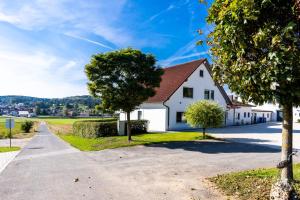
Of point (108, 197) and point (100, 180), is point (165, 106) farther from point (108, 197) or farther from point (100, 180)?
point (108, 197)

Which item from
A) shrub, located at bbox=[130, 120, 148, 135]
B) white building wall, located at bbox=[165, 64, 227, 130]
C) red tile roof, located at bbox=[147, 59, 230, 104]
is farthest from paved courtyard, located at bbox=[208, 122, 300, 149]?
shrub, located at bbox=[130, 120, 148, 135]

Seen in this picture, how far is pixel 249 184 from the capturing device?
345 inches

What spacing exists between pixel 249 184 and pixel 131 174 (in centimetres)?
485

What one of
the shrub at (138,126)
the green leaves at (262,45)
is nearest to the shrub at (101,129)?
the shrub at (138,126)

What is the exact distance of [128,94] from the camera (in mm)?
21766

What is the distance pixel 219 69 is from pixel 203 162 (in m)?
7.20

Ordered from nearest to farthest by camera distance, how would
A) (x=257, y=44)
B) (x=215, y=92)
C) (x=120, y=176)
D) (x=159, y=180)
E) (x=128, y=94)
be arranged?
(x=257, y=44), (x=159, y=180), (x=120, y=176), (x=128, y=94), (x=215, y=92)

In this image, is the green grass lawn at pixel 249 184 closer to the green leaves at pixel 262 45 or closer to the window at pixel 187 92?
the green leaves at pixel 262 45

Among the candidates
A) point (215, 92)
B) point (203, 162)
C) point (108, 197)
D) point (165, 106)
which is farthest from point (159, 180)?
point (215, 92)

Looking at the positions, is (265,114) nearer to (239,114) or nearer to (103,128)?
(239,114)

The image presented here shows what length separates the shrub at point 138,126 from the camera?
3083 cm

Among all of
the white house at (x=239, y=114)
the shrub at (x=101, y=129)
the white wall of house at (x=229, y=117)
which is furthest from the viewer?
the white house at (x=239, y=114)

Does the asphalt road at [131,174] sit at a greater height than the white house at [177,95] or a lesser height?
lesser

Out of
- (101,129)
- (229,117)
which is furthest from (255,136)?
(101,129)
